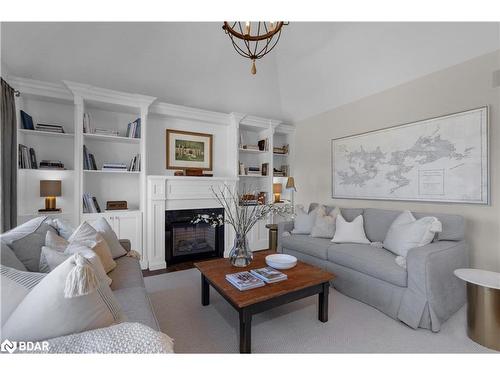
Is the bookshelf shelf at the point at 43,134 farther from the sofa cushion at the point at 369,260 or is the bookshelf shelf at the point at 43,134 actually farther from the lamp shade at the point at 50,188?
the sofa cushion at the point at 369,260

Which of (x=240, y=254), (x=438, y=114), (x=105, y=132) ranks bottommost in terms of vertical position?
(x=240, y=254)

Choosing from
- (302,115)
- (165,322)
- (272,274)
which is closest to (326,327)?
(272,274)

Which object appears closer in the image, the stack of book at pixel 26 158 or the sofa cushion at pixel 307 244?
the stack of book at pixel 26 158

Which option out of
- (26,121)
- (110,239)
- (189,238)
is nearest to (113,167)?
(26,121)

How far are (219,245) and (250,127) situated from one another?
2135 mm

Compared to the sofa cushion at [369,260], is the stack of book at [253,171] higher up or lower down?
higher up

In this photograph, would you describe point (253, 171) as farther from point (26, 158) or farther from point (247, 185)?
point (26, 158)

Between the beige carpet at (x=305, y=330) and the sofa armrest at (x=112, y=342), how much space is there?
912 mm

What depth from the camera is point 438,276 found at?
1.89 meters

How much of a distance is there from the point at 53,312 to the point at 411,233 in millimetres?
2591

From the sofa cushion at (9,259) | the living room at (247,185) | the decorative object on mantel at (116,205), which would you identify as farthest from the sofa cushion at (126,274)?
the decorative object on mantel at (116,205)

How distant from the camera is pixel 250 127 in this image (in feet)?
14.1

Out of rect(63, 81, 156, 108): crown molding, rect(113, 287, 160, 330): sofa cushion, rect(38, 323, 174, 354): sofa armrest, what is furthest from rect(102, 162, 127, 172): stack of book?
rect(38, 323, 174, 354): sofa armrest

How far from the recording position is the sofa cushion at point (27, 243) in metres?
1.33
